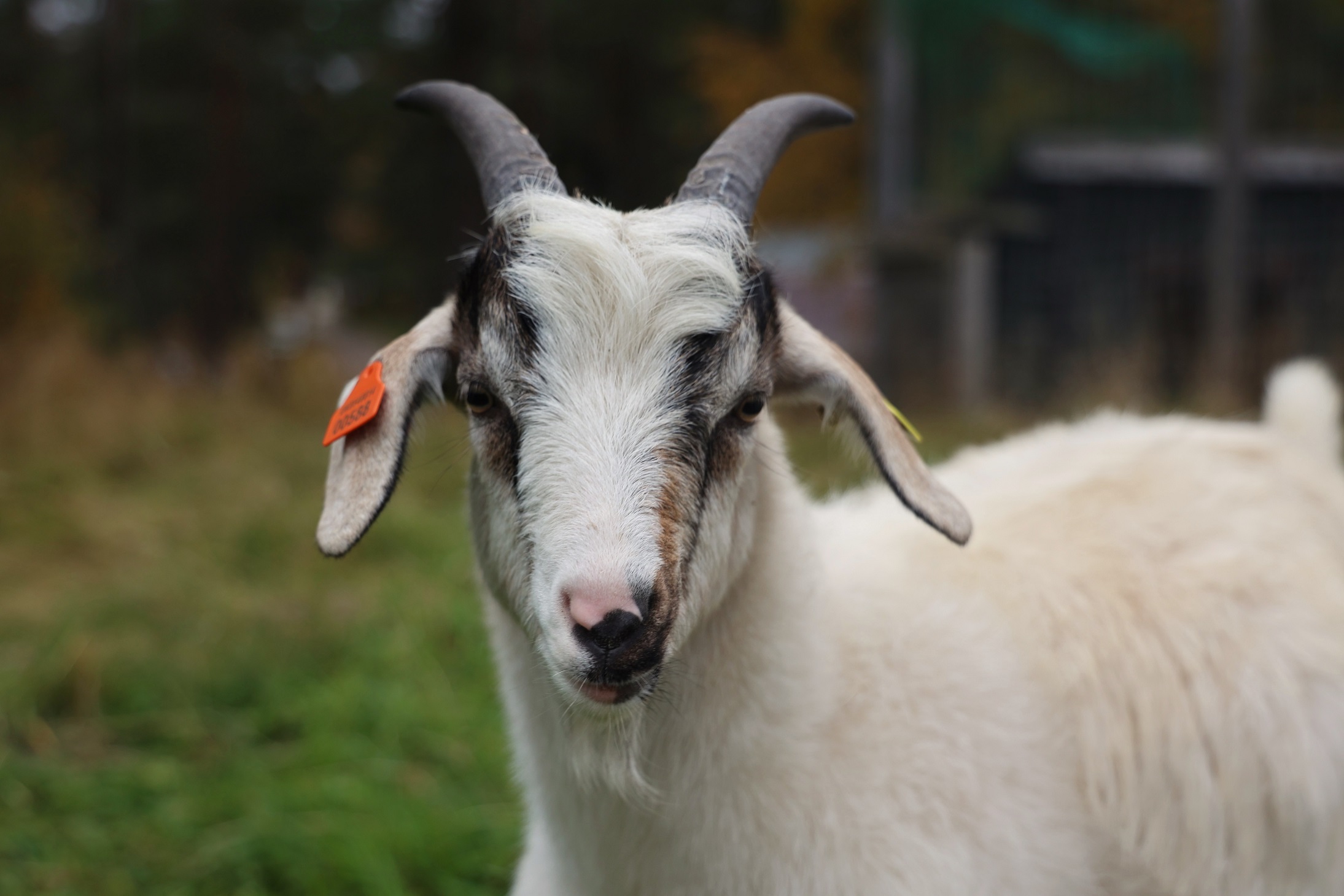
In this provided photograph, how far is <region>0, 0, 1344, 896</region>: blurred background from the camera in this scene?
162 inches

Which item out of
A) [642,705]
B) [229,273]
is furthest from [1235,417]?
[229,273]

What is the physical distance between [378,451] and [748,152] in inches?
39.4

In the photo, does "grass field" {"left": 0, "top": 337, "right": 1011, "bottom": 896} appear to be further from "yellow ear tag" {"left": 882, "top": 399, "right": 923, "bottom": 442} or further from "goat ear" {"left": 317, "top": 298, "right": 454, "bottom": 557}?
"yellow ear tag" {"left": 882, "top": 399, "right": 923, "bottom": 442}

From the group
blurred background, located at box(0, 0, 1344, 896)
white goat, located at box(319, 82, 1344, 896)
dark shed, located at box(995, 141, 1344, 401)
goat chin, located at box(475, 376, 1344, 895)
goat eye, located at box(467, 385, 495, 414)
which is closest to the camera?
white goat, located at box(319, 82, 1344, 896)

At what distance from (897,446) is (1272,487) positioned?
136cm

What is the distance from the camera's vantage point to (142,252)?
2589 centimetres

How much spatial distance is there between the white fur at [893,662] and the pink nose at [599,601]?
4 cm

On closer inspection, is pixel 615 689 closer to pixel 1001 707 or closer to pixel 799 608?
pixel 799 608

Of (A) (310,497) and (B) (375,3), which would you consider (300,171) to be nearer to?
(B) (375,3)

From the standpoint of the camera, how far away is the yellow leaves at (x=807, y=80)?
60.1 feet

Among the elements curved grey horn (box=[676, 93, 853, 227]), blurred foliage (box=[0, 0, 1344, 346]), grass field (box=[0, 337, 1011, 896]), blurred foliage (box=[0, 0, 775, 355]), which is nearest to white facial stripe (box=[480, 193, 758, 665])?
curved grey horn (box=[676, 93, 853, 227])

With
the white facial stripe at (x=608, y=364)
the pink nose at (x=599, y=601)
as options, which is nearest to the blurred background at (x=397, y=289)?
the white facial stripe at (x=608, y=364)

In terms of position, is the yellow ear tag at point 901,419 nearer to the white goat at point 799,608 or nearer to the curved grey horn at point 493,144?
the white goat at point 799,608

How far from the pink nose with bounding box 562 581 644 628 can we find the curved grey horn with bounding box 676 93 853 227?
87 centimetres
